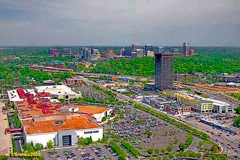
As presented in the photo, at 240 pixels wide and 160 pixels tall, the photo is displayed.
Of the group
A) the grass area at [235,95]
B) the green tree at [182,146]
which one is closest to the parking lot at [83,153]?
the green tree at [182,146]

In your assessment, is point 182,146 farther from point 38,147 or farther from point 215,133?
point 38,147

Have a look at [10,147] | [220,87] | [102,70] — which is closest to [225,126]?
[10,147]

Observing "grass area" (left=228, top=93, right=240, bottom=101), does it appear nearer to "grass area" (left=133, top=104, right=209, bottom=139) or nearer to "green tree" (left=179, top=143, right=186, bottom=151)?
"grass area" (left=133, top=104, right=209, bottom=139)

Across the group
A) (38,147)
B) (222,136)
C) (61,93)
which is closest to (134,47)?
(61,93)

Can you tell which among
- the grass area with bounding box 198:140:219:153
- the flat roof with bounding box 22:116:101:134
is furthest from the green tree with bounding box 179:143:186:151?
→ the flat roof with bounding box 22:116:101:134

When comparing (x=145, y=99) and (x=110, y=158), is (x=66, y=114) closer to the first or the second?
(x=110, y=158)

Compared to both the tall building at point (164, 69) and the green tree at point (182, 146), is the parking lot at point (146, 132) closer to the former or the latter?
the green tree at point (182, 146)
